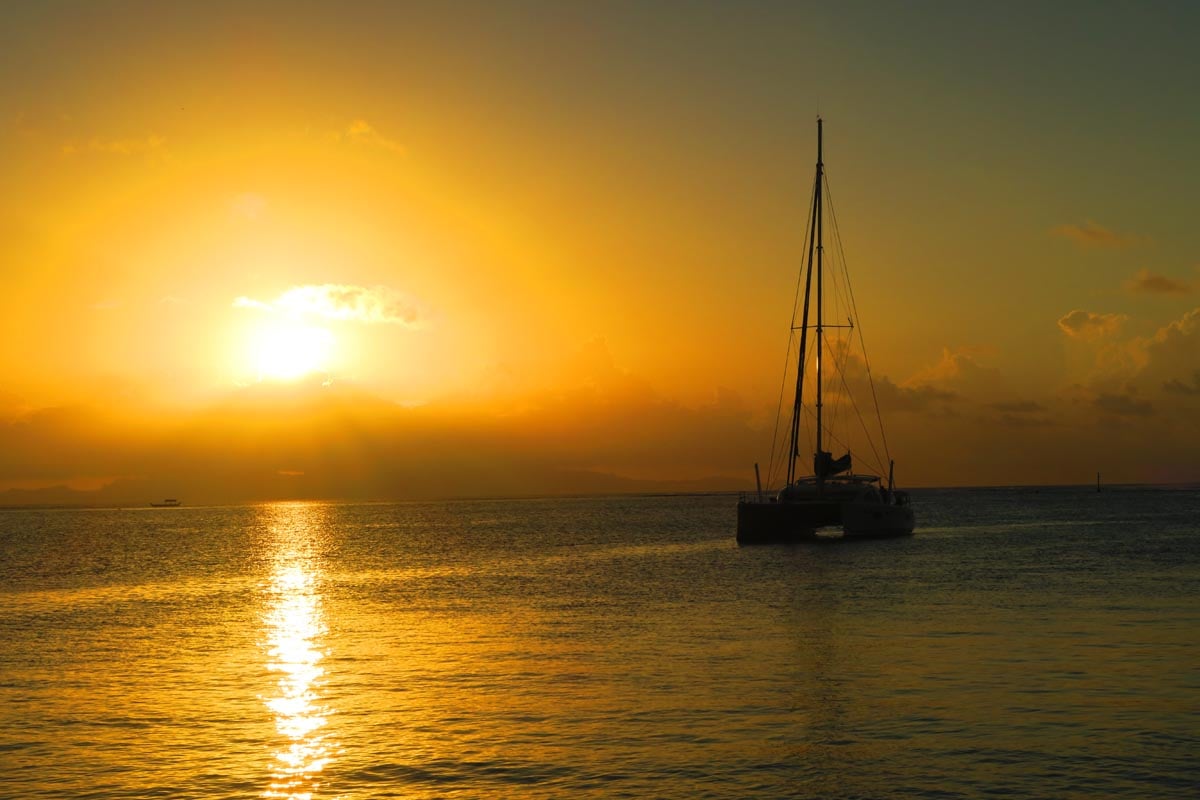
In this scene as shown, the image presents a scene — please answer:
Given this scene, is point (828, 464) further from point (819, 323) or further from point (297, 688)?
point (297, 688)

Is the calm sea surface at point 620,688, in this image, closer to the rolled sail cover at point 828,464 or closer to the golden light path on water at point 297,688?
the golden light path on water at point 297,688

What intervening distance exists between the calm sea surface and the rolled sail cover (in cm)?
2358

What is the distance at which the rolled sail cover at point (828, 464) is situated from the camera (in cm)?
8938

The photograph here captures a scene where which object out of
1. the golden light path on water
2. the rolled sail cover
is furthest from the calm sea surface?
the rolled sail cover

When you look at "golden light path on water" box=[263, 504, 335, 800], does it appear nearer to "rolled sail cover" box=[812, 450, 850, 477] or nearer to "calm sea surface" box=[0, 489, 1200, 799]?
"calm sea surface" box=[0, 489, 1200, 799]

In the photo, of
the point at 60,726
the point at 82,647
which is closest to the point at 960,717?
the point at 60,726

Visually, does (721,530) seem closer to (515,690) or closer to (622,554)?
(622,554)

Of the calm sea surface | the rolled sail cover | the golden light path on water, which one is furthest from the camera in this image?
the rolled sail cover

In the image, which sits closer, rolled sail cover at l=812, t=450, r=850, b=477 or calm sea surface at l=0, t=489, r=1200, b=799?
calm sea surface at l=0, t=489, r=1200, b=799

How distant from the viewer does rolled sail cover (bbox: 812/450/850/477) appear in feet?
293

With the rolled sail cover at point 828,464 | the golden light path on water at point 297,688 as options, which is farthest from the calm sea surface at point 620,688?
the rolled sail cover at point 828,464

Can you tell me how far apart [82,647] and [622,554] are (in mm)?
59446

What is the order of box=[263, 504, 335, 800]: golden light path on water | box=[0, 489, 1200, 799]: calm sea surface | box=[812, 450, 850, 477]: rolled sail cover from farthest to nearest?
1. box=[812, 450, 850, 477]: rolled sail cover
2. box=[263, 504, 335, 800]: golden light path on water
3. box=[0, 489, 1200, 799]: calm sea surface

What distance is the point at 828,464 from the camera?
90.0m
